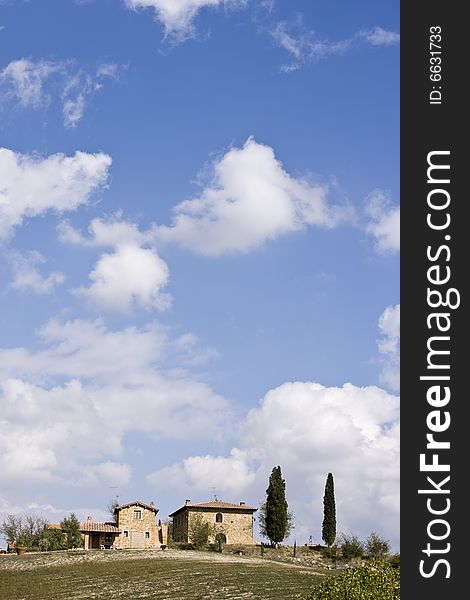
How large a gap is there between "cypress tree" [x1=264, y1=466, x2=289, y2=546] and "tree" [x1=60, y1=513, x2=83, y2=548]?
74.5ft

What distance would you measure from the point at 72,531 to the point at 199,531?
52.0 ft

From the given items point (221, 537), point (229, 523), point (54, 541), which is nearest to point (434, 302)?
point (54, 541)

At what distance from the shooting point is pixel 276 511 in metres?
102

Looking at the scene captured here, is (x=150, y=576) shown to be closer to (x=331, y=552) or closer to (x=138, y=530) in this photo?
(x=331, y=552)

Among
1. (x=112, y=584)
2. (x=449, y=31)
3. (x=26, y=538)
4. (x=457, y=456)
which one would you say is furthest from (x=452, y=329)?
(x=26, y=538)

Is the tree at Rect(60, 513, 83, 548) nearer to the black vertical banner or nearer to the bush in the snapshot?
the bush

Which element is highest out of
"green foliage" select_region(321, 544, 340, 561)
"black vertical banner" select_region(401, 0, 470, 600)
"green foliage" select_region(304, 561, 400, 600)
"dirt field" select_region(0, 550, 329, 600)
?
"black vertical banner" select_region(401, 0, 470, 600)

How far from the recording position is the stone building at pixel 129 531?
332ft

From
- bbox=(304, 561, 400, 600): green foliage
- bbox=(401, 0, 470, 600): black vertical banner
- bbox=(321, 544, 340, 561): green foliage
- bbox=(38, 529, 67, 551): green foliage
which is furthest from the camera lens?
bbox=(38, 529, 67, 551): green foliage

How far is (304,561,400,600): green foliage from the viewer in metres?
25.0

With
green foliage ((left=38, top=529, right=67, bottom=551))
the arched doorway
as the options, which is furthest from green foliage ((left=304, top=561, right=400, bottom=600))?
the arched doorway

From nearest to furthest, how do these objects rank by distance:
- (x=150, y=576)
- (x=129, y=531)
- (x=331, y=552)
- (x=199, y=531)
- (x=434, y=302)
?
(x=434, y=302), (x=150, y=576), (x=331, y=552), (x=129, y=531), (x=199, y=531)

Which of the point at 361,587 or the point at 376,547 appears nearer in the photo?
the point at 361,587

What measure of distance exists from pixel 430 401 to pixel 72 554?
69438 mm
